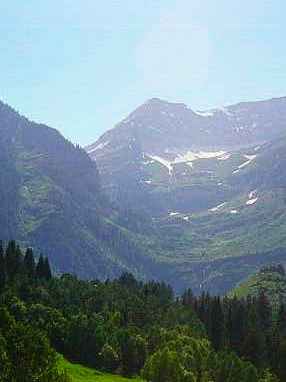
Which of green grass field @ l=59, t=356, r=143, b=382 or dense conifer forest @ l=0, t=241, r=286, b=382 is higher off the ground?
dense conifer forest @ l=0, t=241, r=286, b=382

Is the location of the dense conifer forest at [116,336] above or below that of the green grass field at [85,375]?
above

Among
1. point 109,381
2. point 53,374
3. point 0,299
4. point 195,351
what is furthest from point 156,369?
point 53,374

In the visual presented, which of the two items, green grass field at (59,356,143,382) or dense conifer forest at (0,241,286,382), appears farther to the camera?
dense conifer forest at (0,241,286,382)

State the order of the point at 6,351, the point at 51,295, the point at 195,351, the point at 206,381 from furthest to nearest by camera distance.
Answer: the point at 51,295
the point at 195,351
the point at 206,381
the point at 6,351

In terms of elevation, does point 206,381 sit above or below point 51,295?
below

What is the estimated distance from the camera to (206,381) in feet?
431

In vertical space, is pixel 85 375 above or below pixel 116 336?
below

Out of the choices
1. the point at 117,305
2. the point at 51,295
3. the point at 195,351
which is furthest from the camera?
the point at 117,305

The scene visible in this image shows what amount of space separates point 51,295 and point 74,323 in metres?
26.5

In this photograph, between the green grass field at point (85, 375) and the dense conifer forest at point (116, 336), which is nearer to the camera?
the green grass field at point (85, 375)

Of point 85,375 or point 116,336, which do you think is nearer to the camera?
point 85,375

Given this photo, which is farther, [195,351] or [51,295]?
[51,295]

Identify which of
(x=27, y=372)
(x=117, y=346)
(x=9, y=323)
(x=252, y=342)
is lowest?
Answer: (x=27, y=372)

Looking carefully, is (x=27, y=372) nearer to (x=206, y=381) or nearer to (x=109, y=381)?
(x=109, y=381)
